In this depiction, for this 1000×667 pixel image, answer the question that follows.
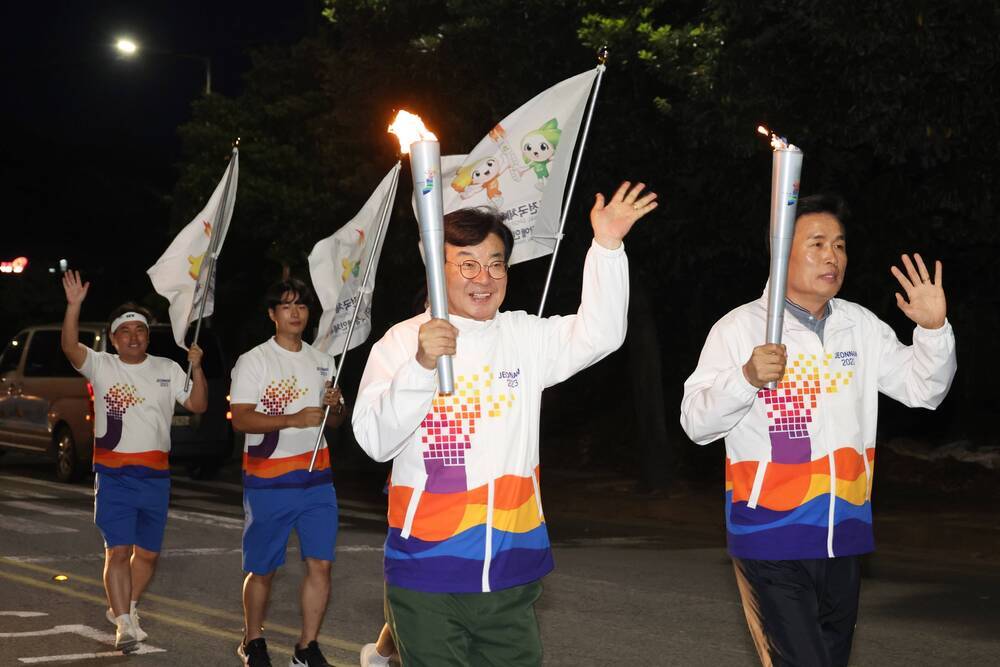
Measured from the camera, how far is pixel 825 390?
16.0 ft

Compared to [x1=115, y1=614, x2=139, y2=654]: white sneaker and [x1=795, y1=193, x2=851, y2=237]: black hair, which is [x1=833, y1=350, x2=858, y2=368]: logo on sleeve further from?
[x1=115, y1=614, x2=139, y2=654]: white sneaker

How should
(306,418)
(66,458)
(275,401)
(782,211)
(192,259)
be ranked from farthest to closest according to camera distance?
(66,458) < (192,259) < (275,401) < (306,418) < (782,211)

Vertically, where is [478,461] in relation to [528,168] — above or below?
below

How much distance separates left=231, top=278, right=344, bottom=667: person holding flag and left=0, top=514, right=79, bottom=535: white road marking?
22.6 feet

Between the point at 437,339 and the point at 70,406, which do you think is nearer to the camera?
the point at 437,339

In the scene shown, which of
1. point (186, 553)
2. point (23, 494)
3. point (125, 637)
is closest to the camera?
point (125, 637)

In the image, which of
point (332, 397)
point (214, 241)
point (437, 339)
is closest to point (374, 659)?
point (332, 397)

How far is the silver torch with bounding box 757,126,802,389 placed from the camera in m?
4.11

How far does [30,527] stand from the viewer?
46.4ft

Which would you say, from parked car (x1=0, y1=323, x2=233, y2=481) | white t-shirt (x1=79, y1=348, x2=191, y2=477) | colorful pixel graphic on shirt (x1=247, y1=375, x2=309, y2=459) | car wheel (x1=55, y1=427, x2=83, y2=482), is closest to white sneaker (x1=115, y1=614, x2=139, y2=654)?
white t-shirt (x1=79, y1=348, x2=191, y2=477)

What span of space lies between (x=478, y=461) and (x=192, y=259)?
615 centimetres

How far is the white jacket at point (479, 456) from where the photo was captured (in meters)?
4.23

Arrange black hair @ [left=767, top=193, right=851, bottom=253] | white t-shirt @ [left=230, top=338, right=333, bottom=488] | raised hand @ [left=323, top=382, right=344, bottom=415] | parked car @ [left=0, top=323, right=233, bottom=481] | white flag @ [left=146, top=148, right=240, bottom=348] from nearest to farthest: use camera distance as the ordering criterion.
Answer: black hair @ [left=767, top=193, right=851, bottom=253], raised hand @ [left=323, top=382, right=344, bottom=415], white t-shirt @ [left=230, top=338, right=333, bottom=488], white flag @ [left=146, top=148, right=240, bottom=348], parked car @ [left=0, top=323, right=233, bottom=481]

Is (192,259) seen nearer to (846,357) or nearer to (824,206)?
(824,206)
